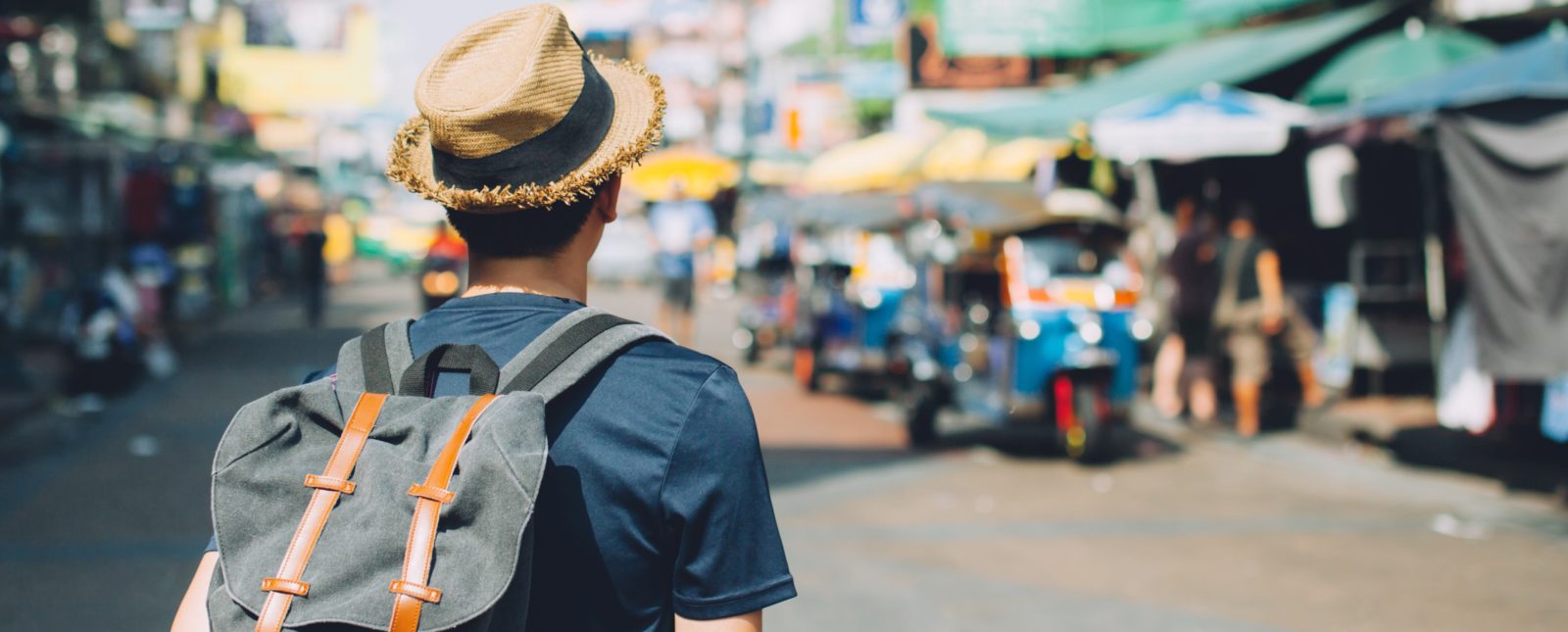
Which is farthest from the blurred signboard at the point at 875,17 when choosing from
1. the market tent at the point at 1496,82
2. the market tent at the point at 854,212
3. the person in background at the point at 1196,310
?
the market tent at the point at 1496,82

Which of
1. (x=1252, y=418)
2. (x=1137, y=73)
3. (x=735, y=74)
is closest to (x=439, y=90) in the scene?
(x=1252, y=418)

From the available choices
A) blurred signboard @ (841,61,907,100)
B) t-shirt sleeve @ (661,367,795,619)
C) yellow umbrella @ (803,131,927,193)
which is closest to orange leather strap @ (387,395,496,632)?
t-shirt sleeve @ (661,367,795,619)

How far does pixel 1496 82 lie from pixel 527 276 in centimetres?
895

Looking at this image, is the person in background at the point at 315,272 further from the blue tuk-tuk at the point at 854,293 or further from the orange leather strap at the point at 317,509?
the orange leather strap at the point at 317,509

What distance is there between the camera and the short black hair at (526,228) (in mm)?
2090

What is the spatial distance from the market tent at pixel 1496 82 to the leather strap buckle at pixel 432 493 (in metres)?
9.08

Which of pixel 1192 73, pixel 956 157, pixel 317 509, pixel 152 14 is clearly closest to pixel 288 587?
pixel 317 509

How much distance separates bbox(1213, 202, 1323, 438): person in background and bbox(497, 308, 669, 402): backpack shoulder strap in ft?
37.5

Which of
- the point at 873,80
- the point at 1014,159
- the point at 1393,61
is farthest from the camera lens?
the point at 873,80

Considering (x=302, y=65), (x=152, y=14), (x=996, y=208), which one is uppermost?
(x=302, y=65)

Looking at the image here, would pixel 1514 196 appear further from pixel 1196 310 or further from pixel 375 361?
pixel 375 361

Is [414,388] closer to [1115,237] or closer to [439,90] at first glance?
[439,90]

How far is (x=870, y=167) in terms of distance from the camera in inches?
774

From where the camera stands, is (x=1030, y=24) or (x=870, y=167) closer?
(x=1030, y=24)
